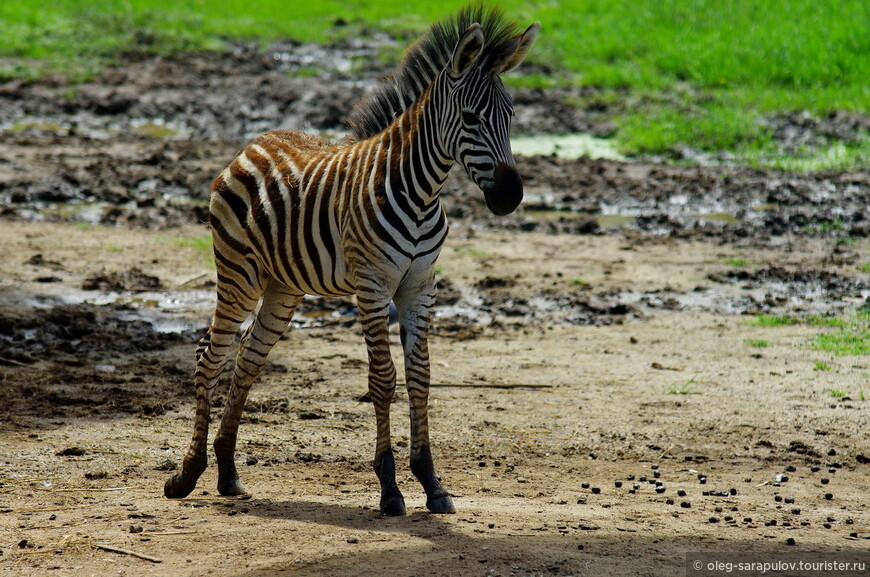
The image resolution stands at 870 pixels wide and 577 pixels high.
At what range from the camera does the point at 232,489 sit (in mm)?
6137

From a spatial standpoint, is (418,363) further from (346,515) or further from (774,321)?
(774,321)

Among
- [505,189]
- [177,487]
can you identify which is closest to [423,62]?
[505,189]

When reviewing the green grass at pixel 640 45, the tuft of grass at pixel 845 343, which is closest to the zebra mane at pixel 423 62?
the tuft of grass at pixel 845 343

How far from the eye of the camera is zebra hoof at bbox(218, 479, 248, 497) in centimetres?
612

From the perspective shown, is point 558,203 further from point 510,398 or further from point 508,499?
point 508,499

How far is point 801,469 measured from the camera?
6.65 metres

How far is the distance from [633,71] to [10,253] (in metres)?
12.1

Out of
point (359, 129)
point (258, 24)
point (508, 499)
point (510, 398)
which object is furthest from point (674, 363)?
point (258, 24)

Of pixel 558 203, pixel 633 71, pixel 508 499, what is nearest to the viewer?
pixel 508 499

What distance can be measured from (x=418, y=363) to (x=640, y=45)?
1584 cm

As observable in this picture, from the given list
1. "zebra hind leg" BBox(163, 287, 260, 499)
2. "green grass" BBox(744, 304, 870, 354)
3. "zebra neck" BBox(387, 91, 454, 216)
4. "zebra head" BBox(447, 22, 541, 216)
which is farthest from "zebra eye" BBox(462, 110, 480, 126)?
"green grass" BBox(744, 304, 870, 354)

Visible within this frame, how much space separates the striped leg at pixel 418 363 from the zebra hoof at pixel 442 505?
11 centimetres

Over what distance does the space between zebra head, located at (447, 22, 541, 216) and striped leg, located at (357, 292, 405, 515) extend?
886mm

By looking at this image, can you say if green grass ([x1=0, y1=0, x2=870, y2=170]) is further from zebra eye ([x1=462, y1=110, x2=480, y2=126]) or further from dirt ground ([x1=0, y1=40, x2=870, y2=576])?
zebra eye ([x1=462, y1=110, x2=480, y2=126])
